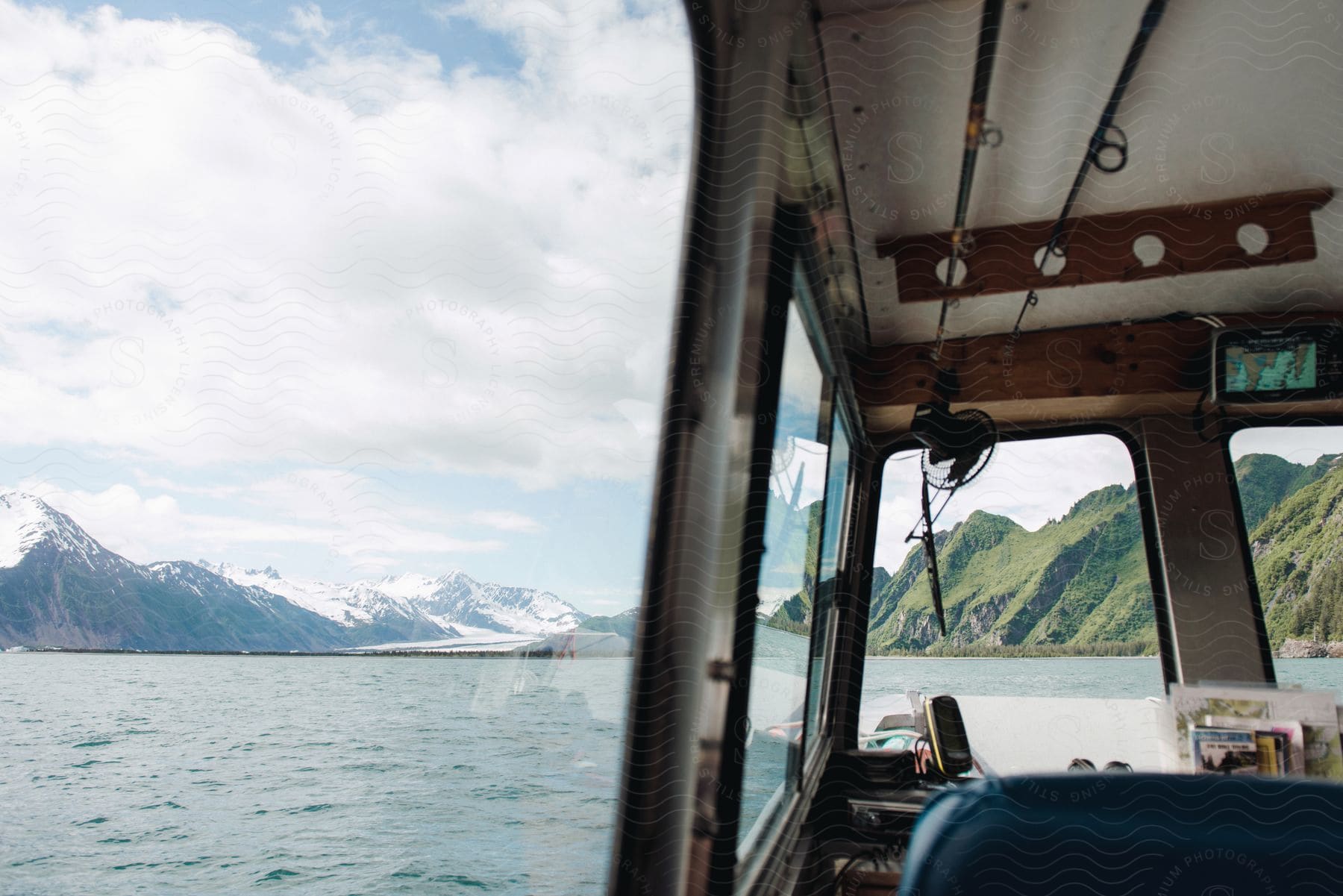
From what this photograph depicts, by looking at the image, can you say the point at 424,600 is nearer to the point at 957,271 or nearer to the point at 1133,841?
the point at 1133,841

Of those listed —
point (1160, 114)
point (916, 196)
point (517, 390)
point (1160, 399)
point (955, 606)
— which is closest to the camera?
point (517, 390)

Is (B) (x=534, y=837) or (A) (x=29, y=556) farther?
(B) (x=534, y=837)

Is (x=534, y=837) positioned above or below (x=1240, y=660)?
below

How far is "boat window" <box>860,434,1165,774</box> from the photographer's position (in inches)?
92.4

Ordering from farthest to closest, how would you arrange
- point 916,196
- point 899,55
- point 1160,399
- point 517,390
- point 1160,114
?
1. point 1160,399
2. point 916,196
3. point 1160,114
4. point 899,55
5. point 517,390

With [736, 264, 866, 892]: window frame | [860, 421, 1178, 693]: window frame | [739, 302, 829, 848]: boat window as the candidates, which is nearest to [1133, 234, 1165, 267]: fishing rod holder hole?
[860, 421, 1178, 693]: window frame

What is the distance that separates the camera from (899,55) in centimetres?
157

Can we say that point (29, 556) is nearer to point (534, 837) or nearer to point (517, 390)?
point (517, 390)

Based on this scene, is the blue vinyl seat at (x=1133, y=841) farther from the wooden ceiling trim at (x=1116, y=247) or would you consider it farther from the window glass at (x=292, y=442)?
the wooden ceiling trim at (x=1116, y=247)

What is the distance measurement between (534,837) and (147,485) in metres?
0.58

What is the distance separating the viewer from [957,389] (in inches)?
105

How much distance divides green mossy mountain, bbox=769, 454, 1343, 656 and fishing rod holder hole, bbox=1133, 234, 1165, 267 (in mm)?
793

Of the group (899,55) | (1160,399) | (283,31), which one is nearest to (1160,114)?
(899,55)

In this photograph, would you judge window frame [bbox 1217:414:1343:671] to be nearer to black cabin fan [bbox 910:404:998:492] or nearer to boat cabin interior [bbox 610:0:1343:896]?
boat cabin interior [bbox 610:0:1343:896]
